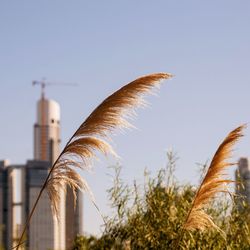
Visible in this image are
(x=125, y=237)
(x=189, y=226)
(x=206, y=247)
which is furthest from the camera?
(x=125, y=237)

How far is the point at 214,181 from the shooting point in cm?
989

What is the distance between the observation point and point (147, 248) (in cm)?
1352

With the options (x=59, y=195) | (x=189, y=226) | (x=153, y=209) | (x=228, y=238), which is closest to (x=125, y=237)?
(x=153, y=209)

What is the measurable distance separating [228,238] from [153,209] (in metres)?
1.48

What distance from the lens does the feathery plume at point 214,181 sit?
9805mm

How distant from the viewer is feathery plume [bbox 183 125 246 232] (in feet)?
32.2

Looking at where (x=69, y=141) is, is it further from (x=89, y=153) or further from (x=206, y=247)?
(x=206, y=247)

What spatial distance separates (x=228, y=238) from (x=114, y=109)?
4831 millimetres

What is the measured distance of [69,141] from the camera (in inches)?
360

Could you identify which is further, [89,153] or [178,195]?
[178,195]

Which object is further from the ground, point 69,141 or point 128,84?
point 128,84

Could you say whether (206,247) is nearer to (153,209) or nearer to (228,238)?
(228,238)

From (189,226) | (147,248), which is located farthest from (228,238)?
(189,226)

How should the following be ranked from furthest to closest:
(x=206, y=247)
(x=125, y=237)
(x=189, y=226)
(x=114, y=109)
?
(x=125, y=237)
(x=206, y=247)
(x=189, y=226)
(x=114, y=109)
